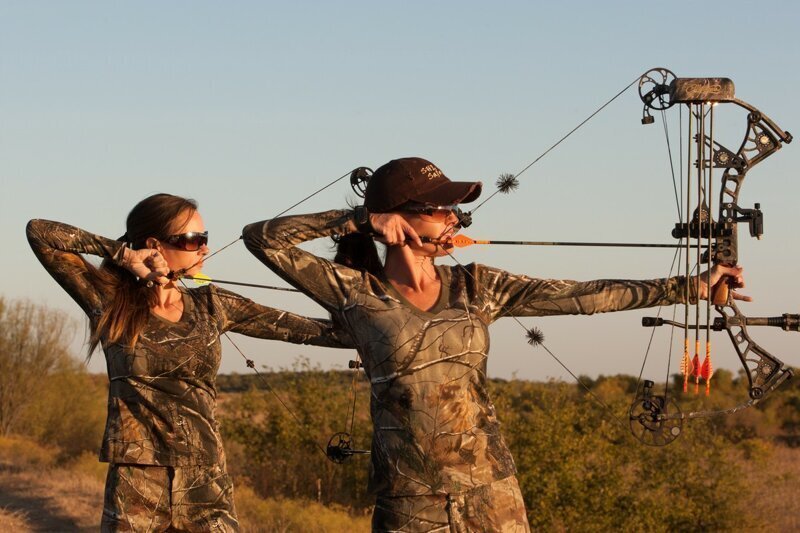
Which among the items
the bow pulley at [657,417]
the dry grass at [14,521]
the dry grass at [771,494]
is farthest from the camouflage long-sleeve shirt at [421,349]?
the dry grass at [771,494]

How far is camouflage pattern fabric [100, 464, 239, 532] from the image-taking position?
5355 millimetres

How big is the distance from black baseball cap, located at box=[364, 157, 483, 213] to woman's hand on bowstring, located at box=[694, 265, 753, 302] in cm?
94

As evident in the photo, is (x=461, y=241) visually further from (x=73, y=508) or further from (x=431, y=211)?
(x=73, y=508)

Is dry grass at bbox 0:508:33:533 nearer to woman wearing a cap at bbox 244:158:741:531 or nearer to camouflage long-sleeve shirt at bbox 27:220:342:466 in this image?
camouflage long-sleeve shirt at bbox 27:220:342:466

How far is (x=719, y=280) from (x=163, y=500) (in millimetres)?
2563

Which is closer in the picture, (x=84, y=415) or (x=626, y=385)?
(x=84, y=415)

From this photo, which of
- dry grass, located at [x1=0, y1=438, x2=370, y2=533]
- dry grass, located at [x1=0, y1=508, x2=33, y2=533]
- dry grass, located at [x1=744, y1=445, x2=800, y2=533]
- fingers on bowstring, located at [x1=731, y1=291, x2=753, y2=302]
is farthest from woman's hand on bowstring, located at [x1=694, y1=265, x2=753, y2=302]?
dry grass, located at [x1=744, y1=445, x2=800, y2=533]

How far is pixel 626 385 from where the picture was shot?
39125mm

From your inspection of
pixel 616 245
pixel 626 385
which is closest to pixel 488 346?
pixel 616 245

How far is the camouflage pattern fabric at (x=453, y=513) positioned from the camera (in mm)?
3812

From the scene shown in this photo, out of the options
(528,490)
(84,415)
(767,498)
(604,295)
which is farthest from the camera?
(84,415)

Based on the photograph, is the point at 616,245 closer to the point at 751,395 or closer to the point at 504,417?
the point at 751,395

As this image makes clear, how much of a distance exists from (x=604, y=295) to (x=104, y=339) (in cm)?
246

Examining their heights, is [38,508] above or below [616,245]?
below
